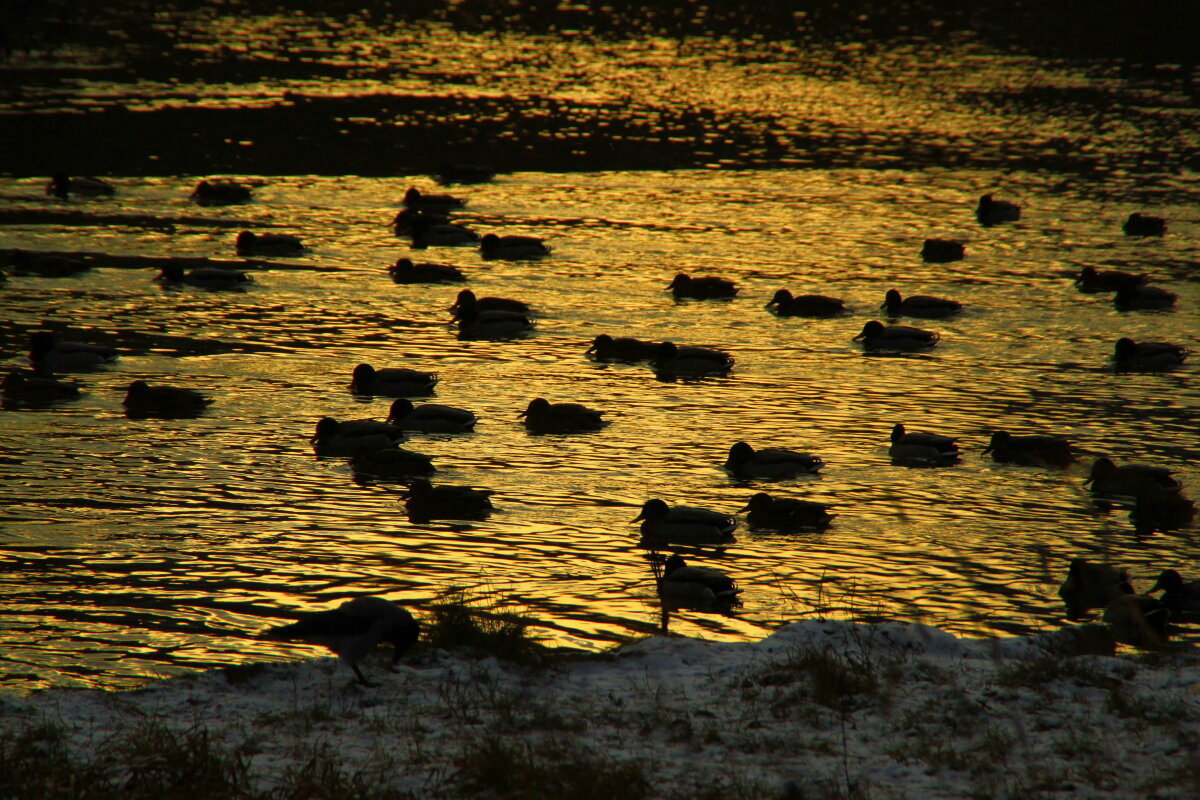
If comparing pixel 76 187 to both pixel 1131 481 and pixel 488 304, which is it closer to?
pixel 488 304

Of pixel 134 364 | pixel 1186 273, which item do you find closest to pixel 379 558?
pixel 134 364

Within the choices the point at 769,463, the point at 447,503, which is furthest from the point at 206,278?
the point at 769,463

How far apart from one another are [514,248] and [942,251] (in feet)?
29.9

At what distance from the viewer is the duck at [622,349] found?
898 inches

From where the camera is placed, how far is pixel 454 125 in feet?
148

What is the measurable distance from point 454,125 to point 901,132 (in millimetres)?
14310

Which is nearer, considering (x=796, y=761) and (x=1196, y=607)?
(x=796, y=761)

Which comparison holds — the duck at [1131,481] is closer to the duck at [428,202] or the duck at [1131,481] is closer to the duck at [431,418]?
the duck at [431,418]

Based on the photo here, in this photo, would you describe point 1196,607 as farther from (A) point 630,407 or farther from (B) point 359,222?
(B) point 359,222

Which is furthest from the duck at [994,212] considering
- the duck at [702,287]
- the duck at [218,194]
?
the duck at [218,194]

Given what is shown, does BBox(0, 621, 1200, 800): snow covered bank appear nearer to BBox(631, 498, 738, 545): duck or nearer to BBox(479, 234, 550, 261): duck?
BBox(631, 498, 738, 545): duck

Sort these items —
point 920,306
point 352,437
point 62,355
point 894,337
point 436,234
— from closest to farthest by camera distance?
1. point 352,437
2. point 62,355
3. point 894,337
4. point 920,306
5. point 436,234

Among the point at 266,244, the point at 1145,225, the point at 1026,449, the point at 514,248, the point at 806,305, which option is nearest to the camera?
the point at 1026,449

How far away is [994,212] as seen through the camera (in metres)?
33.0
